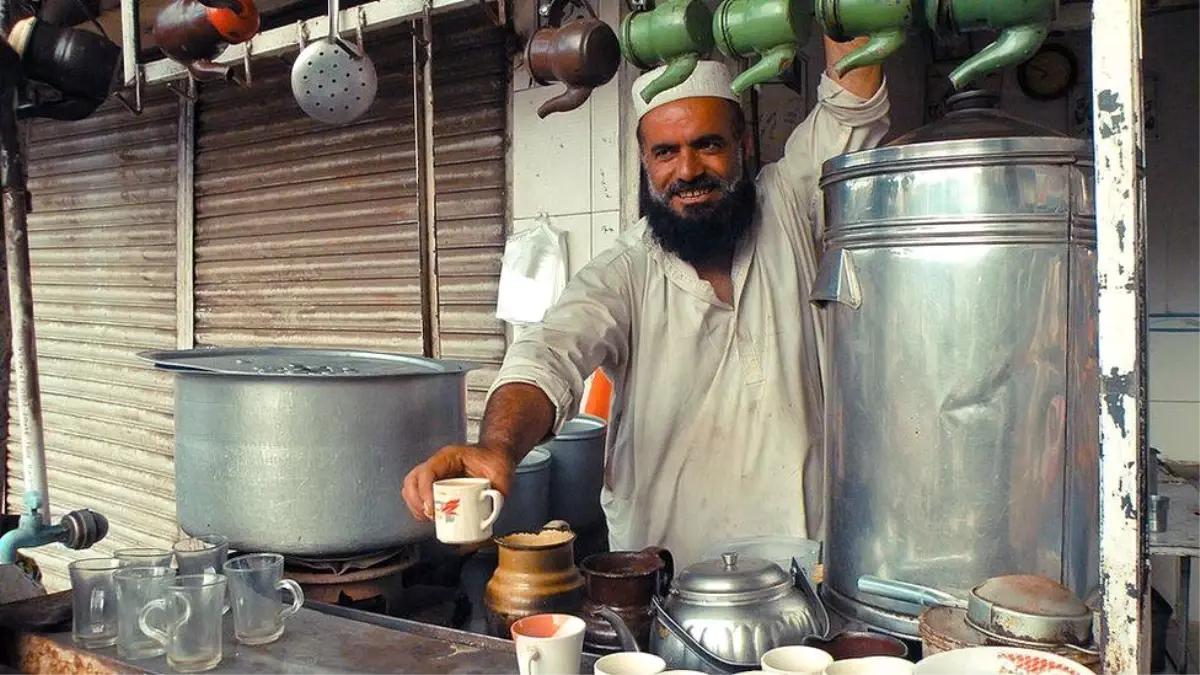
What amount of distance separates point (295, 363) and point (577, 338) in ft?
2.20

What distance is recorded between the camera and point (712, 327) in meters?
2.55

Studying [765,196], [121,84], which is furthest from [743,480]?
[121,84]

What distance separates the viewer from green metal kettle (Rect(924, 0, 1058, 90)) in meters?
1.23

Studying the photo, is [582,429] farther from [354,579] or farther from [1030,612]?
[1030,612]

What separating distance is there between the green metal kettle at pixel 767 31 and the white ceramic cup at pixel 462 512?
74cm


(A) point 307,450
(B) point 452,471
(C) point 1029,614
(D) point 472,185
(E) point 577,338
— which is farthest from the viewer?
(D) point 472,185

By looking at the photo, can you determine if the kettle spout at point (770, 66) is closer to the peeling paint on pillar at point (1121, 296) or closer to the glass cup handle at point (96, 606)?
the peeling paint on pillar at point (1121, 296)

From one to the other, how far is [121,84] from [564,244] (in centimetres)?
231

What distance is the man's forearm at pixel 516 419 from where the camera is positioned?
1.87 m

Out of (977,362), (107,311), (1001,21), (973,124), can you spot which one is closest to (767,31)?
(1001,21)

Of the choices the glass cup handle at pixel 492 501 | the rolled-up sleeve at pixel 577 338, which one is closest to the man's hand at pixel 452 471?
the glass cup handle at pixel 492 501

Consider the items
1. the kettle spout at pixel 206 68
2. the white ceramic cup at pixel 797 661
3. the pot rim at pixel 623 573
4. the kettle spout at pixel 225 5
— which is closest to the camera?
the white ceramic cup at pixel 797 661

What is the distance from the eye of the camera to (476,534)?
4.98ft

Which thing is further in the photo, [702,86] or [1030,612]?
[702,86]
